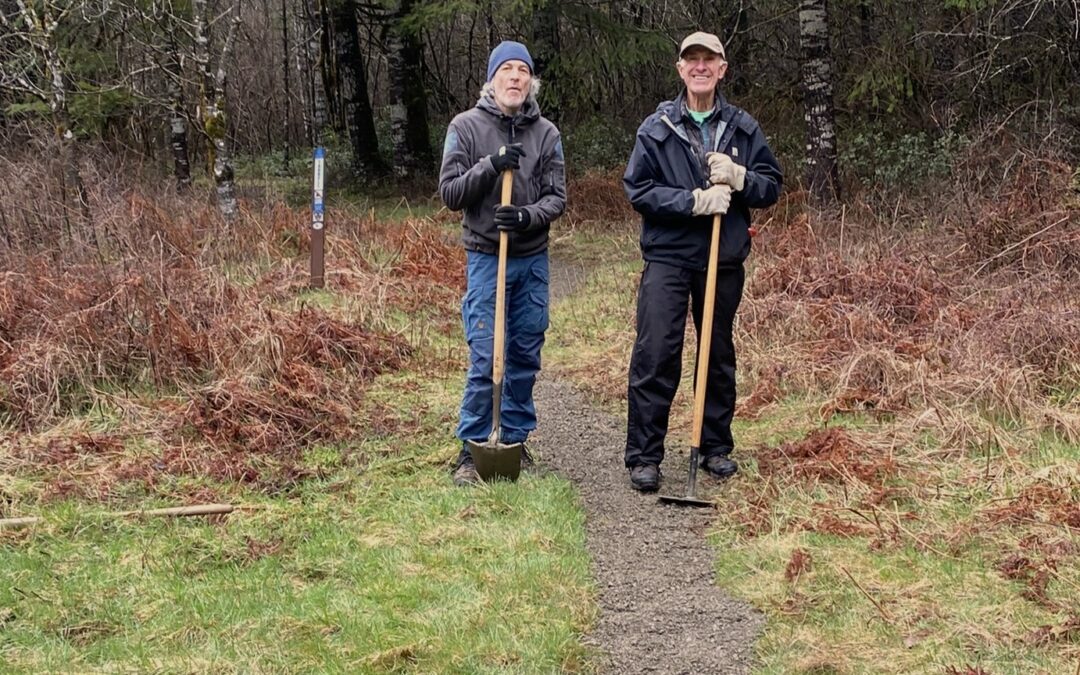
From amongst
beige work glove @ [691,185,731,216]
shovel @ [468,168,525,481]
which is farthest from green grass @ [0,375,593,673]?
beige work glove @ [691,185,731,216]

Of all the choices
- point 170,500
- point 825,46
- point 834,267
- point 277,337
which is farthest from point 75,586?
point 825,46

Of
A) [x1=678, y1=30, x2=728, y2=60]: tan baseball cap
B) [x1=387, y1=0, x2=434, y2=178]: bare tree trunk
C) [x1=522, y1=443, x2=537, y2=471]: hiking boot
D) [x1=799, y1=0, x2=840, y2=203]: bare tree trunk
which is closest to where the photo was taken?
[x1=678, y1=30, x2=728, y2=60]: tan baseball cap

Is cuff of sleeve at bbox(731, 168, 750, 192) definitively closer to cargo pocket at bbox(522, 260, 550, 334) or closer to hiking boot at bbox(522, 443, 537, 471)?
cargo pocket at bbox(522, 260, 550, 334)

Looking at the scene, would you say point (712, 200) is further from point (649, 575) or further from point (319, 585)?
point (319, 585)

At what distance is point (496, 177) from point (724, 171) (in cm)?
110

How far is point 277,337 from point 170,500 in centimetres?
183

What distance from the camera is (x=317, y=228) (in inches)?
340

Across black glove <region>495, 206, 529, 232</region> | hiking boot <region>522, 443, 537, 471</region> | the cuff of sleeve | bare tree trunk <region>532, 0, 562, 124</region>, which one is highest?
bare tree trunk <region>532, 0, 562, 124</region>

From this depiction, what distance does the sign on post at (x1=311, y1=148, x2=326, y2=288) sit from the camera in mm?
8633

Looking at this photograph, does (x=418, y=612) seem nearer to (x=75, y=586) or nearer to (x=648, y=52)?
(x=75, y=586)

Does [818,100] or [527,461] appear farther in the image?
[818,100]

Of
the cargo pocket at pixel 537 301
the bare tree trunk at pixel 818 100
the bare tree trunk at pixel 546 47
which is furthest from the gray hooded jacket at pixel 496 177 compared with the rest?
the bare tree trunk at pixel 546 47

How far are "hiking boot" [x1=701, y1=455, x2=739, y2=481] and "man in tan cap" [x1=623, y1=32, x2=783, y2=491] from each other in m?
0.36

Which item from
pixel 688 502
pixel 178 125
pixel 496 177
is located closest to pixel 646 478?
pixel 688 502
